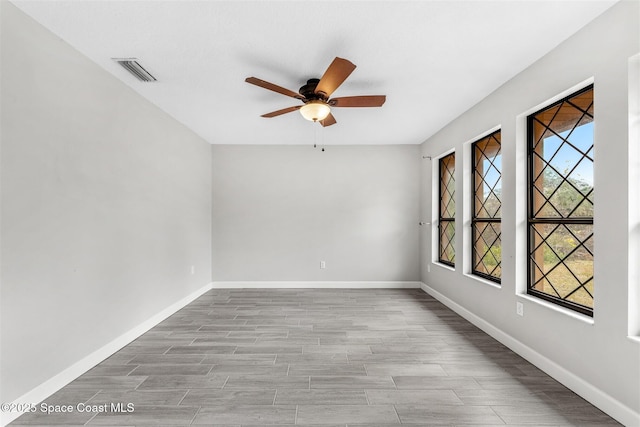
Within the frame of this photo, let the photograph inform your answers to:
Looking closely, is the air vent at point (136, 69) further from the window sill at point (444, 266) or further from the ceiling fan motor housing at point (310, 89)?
the window sill at point (444, 266)

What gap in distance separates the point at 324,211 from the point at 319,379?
11.3 ft

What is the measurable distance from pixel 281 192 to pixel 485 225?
3.22 meters

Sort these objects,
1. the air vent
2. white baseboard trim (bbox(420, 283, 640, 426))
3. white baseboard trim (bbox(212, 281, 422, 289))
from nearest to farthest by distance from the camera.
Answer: white baseboard trim (bbox(420, 283, 640, 426)) < the air vent < white baseboard trim (bbox(212, 281, 422, 289))

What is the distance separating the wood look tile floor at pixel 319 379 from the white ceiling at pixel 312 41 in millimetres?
2439

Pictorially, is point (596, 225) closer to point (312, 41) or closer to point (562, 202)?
point (562, 202)

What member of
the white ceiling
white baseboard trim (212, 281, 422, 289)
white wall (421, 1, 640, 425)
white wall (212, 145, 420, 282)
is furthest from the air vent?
white baseboard trim (212, 281, 422, 289)

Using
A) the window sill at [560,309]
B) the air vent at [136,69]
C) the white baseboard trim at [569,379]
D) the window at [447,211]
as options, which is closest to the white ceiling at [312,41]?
the air vent at [136,69]

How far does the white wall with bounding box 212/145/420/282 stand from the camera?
18.3 ft

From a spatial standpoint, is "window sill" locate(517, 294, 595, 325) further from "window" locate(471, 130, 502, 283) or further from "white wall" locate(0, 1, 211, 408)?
"white wall" locate(0, 1, 211, 408)

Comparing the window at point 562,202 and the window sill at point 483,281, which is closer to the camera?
the window at point 562,202

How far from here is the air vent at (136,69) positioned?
2564mm

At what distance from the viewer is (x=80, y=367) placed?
2426 millimetres

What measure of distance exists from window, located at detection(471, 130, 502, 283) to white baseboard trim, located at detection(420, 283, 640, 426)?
528mm

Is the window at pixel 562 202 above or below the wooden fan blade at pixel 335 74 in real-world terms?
below
